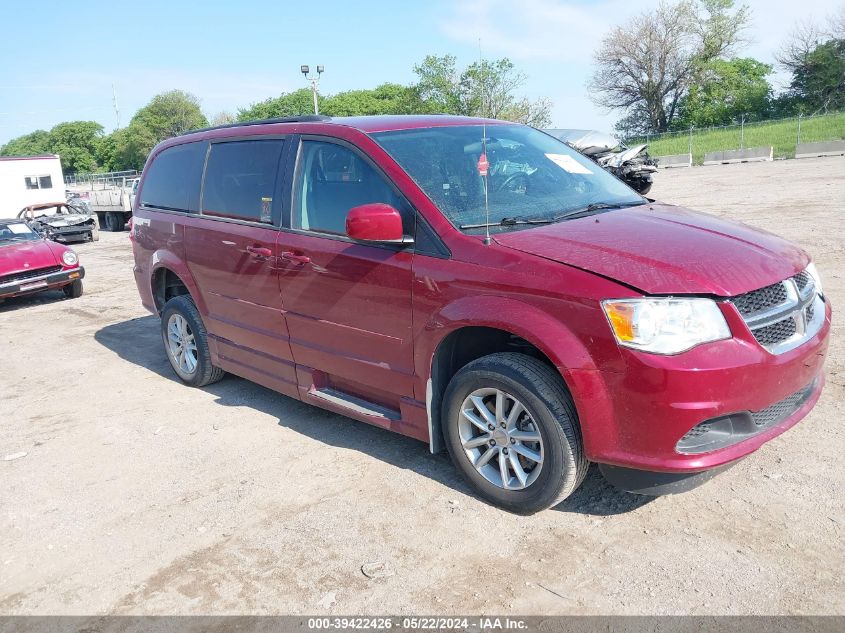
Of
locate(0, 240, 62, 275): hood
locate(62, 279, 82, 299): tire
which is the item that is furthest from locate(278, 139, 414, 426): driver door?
locate(62, 279, 82, 299): tire

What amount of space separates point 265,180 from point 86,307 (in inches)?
276

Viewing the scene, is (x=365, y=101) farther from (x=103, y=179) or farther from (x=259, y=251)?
(x=259, y=251)

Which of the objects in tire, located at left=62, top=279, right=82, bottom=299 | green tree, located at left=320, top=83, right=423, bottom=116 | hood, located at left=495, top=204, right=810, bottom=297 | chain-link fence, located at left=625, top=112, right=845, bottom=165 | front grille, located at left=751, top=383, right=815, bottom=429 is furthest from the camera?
green tree, located at left=320, top=83, right=423, bottom=116

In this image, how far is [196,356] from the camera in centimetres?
582

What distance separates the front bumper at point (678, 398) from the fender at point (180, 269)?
340 cm

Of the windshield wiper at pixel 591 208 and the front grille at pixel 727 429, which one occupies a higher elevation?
the windshield wiper at pixel 591 208

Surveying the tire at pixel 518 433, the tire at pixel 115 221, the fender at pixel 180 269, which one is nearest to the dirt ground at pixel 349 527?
the tire at pixel 518 433

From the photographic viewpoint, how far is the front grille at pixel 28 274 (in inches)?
407

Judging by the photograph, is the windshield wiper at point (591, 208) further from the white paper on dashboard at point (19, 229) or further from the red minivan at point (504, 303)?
the white paper on dashboard at point (19, 229)

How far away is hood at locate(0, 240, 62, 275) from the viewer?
1042 centimetres

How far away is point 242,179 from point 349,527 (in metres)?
2.64

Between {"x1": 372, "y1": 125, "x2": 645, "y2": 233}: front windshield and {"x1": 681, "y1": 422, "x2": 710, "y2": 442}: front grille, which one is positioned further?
{"x1": 372, "y1": 125, "x2": 645, "y2": 233}: front windshield

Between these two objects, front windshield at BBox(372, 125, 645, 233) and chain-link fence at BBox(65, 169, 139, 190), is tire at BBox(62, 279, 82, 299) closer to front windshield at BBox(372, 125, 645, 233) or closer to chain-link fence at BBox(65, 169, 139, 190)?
front windshield at BBox(372, 125, 645, 233)

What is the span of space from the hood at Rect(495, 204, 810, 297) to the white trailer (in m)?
31.0
